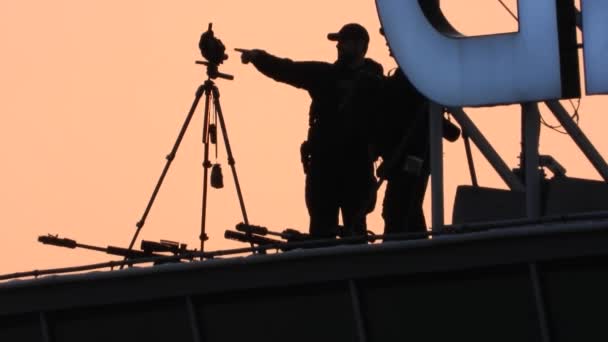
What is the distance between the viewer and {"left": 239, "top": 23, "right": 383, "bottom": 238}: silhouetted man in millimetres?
26719

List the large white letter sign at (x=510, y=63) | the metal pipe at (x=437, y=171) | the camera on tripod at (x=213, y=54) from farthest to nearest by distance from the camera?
the camera on tripod at (x=213, y=54) < the metal pipe at (x=437, y=171) < the large white letter sign at (x=510, y=63)

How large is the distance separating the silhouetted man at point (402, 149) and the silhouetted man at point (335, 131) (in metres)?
0.23

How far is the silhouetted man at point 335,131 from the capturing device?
26.7 meters

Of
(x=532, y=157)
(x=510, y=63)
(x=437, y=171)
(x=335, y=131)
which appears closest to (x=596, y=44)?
(x=510, y=63)

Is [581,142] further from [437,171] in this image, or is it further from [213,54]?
[213,54]

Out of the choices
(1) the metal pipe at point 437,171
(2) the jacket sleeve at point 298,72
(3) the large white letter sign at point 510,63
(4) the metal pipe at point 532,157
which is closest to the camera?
(3) the large white letter sign at point 510,63

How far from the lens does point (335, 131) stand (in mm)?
26828

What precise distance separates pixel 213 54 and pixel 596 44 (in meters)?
4.62

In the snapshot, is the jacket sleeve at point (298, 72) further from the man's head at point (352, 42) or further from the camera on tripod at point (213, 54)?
the camera on tripod at point (213, 54)

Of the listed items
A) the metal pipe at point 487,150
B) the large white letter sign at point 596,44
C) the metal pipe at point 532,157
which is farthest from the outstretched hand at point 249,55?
the large white letter sign at point 596,44

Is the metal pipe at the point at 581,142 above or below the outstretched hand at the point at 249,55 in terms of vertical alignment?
below

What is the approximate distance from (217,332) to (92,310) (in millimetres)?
1245

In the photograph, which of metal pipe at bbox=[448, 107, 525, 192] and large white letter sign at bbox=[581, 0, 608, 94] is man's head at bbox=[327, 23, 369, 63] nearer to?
metal pipe at bbox=[448, 107, 525, 192]

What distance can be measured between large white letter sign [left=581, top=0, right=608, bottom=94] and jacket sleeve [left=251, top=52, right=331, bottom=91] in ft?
10.6
